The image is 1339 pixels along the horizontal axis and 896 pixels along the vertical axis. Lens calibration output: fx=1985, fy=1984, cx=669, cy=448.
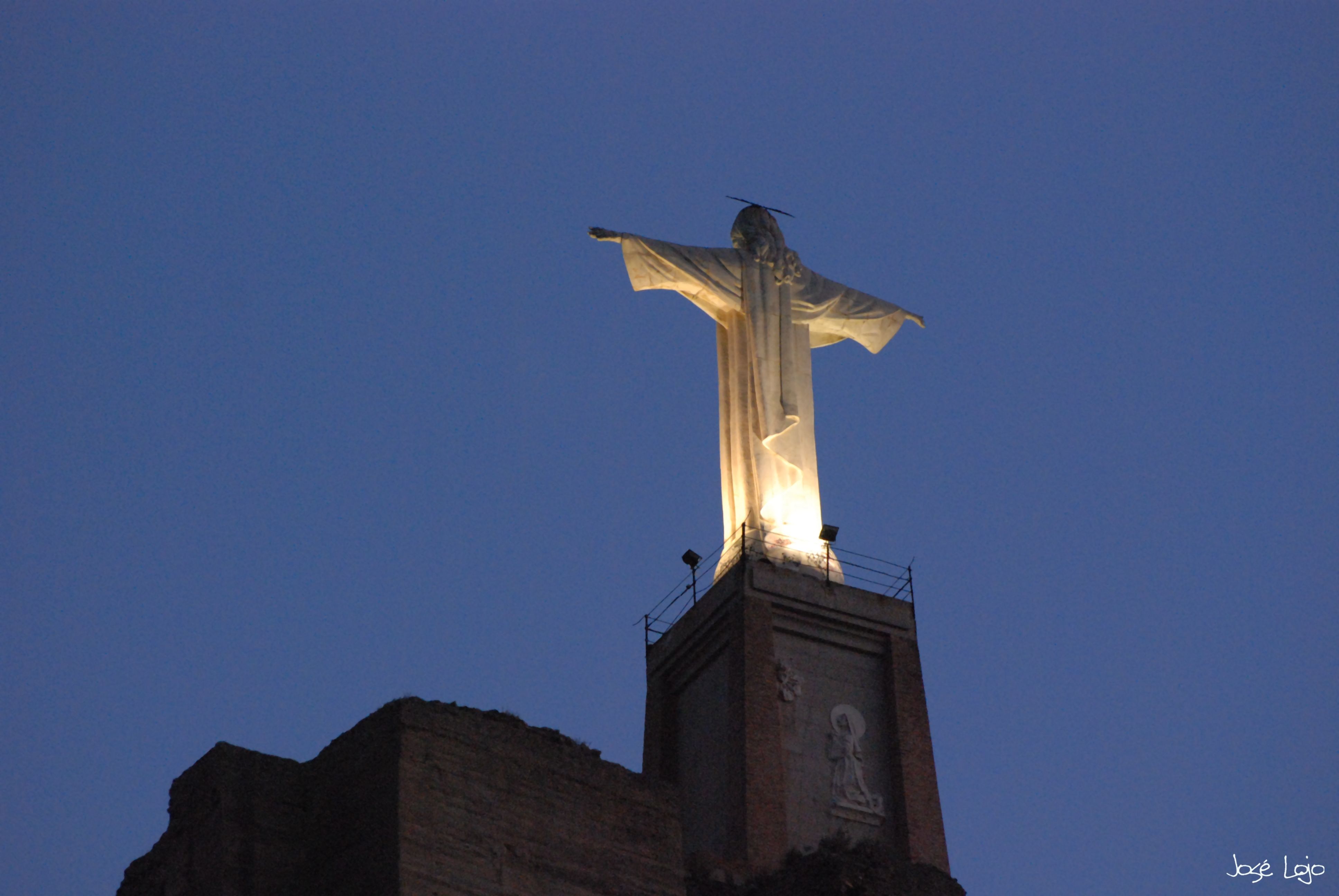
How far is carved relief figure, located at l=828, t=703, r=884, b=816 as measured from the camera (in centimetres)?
2864

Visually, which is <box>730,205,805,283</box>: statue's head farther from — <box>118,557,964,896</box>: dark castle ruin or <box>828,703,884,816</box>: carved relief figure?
<box>828,703,884,816</box>: carved relief figure

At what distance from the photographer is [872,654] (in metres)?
30.5

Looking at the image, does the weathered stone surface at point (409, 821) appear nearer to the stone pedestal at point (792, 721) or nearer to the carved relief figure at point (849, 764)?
the stone pedestal at point (792, 721)

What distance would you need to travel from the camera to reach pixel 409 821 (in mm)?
17172

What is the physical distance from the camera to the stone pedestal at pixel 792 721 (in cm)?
2794

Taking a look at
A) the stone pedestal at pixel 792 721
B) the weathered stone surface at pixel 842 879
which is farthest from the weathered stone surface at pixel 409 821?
the stone pedestal at pixel 792 721

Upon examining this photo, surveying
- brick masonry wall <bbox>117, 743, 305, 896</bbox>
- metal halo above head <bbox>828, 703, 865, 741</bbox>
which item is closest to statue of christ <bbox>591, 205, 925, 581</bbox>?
metal halo above head <bbox>828, 703, 865, 741</bbox>

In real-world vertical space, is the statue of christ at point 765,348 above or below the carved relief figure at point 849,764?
above

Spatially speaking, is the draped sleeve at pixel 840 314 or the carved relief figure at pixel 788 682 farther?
the draped sleeve at pixel 840 314

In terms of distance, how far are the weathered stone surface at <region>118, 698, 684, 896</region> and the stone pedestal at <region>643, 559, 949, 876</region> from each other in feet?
28.3

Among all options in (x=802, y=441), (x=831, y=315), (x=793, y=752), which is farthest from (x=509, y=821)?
(x=831, y=315)

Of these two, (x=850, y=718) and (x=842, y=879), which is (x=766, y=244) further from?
(x=842, y=879)

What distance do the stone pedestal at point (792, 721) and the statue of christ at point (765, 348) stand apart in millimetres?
1024

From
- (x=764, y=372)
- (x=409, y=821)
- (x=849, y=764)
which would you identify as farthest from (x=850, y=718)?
(x=409, y=821)
